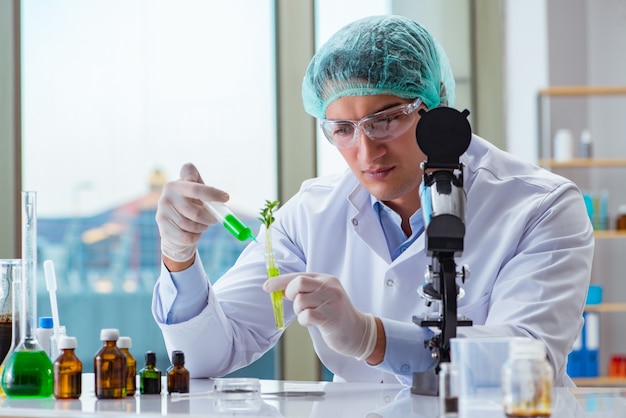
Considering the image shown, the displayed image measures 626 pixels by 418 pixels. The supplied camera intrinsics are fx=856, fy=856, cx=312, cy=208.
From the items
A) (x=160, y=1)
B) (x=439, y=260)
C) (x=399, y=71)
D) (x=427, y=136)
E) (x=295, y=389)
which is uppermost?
(x=160, y=1)

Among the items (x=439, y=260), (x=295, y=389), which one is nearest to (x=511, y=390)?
(x=439, y=260)

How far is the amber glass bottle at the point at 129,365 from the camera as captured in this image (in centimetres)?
143

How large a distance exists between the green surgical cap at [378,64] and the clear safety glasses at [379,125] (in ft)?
0.14

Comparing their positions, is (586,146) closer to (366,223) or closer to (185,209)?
(366,223)

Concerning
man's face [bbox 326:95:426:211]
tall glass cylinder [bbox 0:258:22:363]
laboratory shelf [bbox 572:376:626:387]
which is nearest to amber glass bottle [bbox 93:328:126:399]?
tall glass cylinder [bbox 0:258:22:363]

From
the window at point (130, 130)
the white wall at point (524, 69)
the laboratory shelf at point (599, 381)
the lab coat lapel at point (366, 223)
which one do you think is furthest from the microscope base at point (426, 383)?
the white wall at point (524, 69)

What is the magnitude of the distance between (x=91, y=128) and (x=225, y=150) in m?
0.58

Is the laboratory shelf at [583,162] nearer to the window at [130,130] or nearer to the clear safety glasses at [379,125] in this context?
the window at [130,130]

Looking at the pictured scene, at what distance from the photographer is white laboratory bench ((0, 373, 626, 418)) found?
123 cm

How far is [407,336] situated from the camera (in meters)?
1.47

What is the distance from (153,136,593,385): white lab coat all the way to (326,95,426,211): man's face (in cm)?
12

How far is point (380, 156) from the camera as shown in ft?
5.91

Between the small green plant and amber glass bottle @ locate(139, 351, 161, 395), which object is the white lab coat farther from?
amber glass bottle @ locate(139, 351, 161, 395)

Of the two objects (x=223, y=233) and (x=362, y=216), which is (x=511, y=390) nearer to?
(x=362, y=216)
